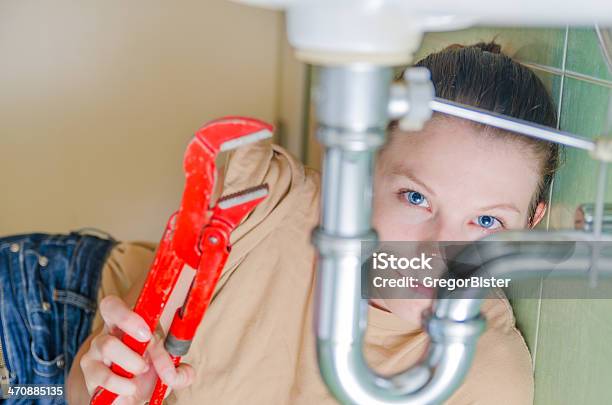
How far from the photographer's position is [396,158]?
0.73m

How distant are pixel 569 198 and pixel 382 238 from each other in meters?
0.16

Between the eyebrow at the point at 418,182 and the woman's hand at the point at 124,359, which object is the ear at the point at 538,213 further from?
the woman's hand at the point at 124,359

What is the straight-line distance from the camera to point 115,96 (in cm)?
147

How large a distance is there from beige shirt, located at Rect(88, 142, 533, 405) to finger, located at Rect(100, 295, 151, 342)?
0.61ft

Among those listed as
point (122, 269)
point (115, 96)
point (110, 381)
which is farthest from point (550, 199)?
point (115, 96)

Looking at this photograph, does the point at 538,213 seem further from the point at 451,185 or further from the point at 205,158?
the point at 205,158

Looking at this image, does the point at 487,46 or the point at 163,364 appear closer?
the point at 163,364

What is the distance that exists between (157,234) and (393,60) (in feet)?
4.09

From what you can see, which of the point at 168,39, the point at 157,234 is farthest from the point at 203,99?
the point at 157,234

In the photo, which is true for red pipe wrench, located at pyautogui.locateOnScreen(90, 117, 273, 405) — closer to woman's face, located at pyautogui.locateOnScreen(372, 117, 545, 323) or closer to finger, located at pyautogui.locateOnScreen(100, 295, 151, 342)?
finger, located at pyautogui.locateOnScreen(100, 295, 151, 342)

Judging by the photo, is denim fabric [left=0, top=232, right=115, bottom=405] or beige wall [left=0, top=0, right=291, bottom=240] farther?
beige wall [left=0, top=0, right=291, bottom=240]

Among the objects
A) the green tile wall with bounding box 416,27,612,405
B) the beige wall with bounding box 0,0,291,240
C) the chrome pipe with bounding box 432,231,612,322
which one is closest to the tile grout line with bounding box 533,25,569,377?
the green tile wall with bounding box 416,27,612,405

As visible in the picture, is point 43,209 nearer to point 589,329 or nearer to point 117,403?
point 117,403

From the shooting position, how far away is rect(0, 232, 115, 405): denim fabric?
933 mm
